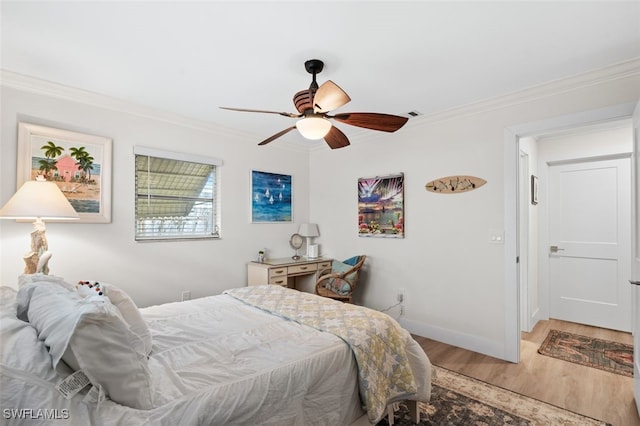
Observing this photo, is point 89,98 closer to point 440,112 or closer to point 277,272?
point 277,272

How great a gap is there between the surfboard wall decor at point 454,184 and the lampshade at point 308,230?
68.8 inches

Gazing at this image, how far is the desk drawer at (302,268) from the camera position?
13.2 feet

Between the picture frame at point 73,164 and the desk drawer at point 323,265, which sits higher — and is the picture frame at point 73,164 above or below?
above

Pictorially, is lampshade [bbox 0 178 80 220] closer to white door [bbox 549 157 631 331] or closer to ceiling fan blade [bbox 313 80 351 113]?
ceiling fan blade [bbox 313 80 351 113]

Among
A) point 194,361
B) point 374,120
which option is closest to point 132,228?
point 194,361

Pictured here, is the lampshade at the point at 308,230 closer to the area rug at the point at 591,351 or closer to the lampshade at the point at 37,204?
the lampshade at the point at 37,204

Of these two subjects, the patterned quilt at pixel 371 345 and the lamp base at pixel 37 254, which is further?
the lamp base at pixel 37 254

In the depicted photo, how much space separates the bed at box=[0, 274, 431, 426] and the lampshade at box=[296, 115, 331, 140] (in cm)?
125

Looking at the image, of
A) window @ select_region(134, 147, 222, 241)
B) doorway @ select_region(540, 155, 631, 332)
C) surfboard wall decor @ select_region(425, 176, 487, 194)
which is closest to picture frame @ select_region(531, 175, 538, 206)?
doorway @ select_region(540, 155, 631, 332)

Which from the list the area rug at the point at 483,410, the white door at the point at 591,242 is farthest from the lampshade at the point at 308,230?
the white door at the point at 591,242

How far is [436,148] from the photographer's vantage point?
3545mm

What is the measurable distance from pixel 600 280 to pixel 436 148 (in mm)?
2694

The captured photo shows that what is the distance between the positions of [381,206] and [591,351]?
2.55 metres

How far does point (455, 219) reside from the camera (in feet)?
11.1
